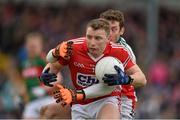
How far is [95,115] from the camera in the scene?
10.2 m

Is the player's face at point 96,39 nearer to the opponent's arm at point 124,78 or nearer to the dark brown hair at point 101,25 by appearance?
the dark brown hair at point 101,25

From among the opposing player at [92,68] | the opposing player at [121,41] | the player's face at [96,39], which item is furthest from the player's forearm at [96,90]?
the opposing player at [121,41]

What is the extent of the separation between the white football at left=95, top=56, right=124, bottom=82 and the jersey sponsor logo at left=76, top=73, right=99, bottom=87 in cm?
16

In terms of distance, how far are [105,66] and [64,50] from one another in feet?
1.63

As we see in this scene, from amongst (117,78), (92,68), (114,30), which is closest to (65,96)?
(92,68)

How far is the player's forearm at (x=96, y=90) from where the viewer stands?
992 cm

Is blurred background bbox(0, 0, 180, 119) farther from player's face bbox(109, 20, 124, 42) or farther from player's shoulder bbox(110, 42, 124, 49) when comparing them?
player's shoulder bbox(110, 42, 124, 49)

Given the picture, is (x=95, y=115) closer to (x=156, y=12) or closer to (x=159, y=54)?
(x=156, y=12)

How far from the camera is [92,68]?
32.8 ft

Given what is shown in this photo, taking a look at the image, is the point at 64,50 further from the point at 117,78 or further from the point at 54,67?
the point at 117,78

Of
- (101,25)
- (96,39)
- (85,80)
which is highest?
(101,25)

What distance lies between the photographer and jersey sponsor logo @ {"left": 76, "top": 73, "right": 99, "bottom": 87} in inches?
394

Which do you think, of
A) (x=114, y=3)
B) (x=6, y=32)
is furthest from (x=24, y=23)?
(x=114, y=3)

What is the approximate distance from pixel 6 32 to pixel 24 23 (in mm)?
533
